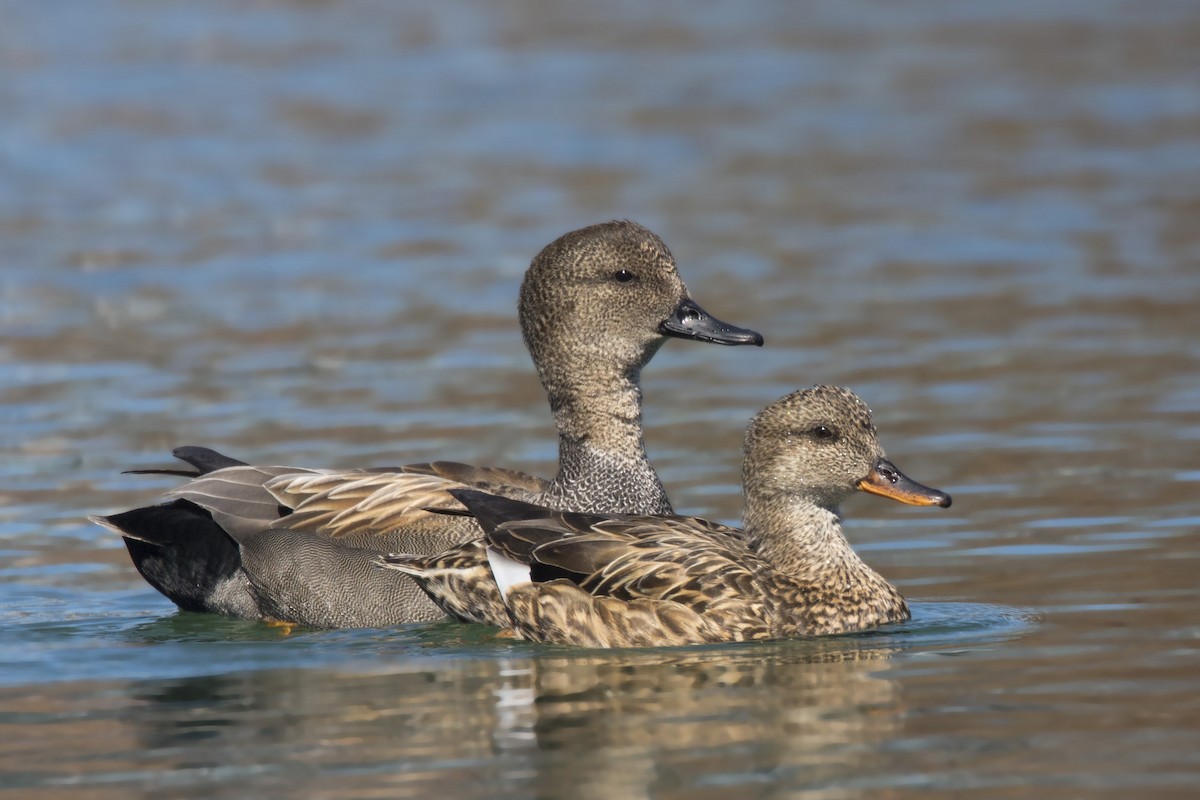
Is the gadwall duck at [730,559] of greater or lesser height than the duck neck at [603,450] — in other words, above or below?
below

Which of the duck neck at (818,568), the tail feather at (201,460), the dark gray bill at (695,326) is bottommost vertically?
the duck neck at (818,568)

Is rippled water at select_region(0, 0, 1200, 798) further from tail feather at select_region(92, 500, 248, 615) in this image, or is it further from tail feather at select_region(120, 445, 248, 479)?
tail feather at select_region(120, 445, 248, 479)

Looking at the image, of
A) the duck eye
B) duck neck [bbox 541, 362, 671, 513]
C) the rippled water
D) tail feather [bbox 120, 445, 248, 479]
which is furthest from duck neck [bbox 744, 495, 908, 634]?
tail feather [bbox 120, 445, 248, 479]

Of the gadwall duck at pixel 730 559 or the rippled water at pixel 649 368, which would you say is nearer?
the rippled water at pixel 649 368

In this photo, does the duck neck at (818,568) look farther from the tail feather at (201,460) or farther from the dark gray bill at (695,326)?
the tail feather at (201,460)

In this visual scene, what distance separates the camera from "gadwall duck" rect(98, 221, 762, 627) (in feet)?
32.2

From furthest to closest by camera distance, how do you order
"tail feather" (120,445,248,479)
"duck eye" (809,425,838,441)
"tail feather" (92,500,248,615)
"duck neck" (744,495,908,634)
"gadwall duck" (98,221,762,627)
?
"tail feather" (120,445,248,479)
"tail feather" (92,500,248,615)
"gadwall duck" (98,221,762,627)
"duck eye" (809,425,838,441)
"duck neck" (744,495,908,634)

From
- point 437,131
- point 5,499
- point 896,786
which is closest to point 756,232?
point 437,131

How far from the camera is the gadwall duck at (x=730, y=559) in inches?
347

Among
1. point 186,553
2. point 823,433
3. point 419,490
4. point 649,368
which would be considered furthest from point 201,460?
point 649,368

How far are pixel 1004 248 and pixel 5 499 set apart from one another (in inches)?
342

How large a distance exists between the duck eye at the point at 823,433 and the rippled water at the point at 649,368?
83 centimetres

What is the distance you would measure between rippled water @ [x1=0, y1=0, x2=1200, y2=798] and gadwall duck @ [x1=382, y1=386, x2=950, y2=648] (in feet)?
0.53

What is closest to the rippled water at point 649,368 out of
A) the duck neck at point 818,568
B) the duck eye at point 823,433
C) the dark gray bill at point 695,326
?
the duck neck at point 818,568
